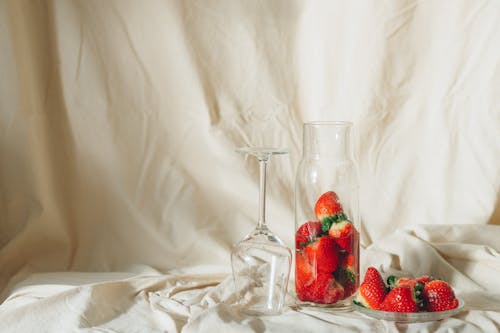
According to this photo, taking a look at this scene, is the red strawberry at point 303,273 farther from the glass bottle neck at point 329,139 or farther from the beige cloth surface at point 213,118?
the beige cloth surface at point 213,118

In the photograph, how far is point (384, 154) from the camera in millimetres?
1973

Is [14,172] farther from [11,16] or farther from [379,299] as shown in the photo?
[379,299]

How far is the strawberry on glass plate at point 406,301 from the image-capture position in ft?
4.31

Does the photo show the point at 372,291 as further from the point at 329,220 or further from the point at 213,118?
the point at 213,118

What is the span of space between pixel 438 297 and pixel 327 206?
0.86 ft

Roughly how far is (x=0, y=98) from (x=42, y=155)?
17cm

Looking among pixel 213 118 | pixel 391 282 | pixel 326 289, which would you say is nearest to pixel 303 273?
pixel 326 289

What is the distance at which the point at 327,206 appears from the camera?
143 cm

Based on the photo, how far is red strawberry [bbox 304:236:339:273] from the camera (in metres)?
1.40

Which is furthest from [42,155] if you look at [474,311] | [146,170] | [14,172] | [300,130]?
[474,311]

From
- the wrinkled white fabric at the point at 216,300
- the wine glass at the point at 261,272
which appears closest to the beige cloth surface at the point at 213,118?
the wrinkled white fabric at the point at 216,300

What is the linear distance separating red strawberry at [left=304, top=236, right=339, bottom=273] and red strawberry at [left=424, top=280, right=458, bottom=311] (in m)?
0.17

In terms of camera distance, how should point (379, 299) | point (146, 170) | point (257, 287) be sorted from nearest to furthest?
1. point (379, 299)
2. point (257, 287)
3. point (146, 170)

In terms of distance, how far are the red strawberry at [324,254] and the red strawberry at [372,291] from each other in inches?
2.9
